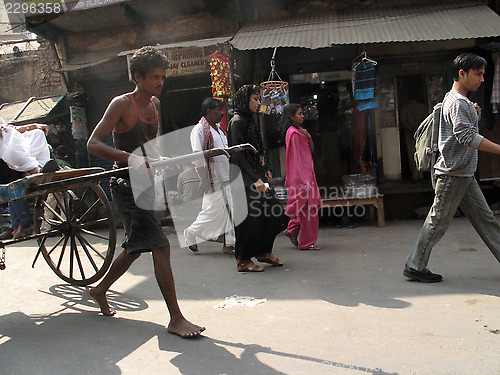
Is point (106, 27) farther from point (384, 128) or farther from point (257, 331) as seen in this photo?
point (257, 331)

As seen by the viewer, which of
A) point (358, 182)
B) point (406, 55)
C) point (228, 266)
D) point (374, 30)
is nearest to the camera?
point (228, 266)

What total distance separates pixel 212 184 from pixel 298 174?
107 centimetres

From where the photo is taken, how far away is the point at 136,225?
9.95 ft

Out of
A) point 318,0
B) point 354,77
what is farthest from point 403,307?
point 318,0

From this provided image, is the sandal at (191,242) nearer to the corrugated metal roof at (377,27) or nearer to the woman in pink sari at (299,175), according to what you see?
the woman in pink sari at (299,175)

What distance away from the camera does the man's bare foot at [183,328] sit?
115 inches

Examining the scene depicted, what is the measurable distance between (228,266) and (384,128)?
15.3 feet

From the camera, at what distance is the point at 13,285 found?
441cm

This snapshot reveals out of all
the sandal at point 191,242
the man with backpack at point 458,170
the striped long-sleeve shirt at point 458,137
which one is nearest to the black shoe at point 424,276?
the man with backpack at point 458,170

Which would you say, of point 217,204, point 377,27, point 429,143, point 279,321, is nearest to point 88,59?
point 217,204

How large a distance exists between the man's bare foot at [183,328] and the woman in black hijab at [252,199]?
1566 millimetres

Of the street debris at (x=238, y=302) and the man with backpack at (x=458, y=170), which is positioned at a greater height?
the man with backpack at (x=458, y=170)

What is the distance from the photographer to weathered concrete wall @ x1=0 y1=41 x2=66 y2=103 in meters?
9.93

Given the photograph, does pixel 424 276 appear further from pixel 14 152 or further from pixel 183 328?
pixel 14 152
